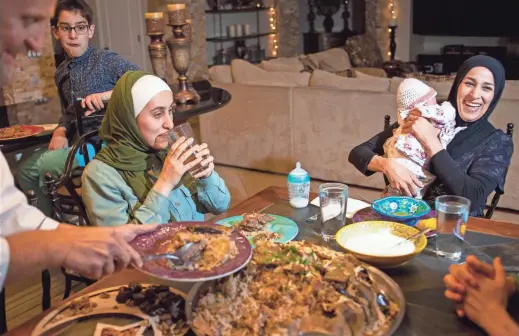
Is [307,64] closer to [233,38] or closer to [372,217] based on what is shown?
[233,38]

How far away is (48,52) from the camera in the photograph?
6.59m

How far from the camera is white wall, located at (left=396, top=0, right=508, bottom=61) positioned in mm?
7922

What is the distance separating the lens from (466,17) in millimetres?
7609

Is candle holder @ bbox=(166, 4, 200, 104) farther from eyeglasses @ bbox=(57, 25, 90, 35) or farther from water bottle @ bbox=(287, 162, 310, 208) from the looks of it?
water bottle @ bbox=(287, 162, 310, 208)

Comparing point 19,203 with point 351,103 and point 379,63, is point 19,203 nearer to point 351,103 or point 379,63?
point 351,103

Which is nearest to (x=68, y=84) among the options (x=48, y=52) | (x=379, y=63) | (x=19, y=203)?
(x=19, y=203)

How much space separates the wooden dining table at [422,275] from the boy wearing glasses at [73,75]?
1.32m

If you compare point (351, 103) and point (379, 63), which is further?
point (379, 63)

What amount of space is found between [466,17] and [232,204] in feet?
17.4

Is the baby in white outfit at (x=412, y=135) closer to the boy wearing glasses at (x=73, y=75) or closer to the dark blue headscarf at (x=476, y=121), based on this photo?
the dark blue headscarf at (x=476, y=121)

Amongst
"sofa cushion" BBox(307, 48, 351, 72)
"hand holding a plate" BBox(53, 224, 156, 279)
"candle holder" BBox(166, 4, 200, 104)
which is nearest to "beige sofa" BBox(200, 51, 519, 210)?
"candle holder" BBox(166, 4, 200, 104)

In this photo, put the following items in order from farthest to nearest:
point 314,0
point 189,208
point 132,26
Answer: point 314,0
point 132,26
point 189,208

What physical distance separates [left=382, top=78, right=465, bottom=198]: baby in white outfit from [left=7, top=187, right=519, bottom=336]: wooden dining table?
36 centimetres

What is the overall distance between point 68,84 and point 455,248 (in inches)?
92.7
